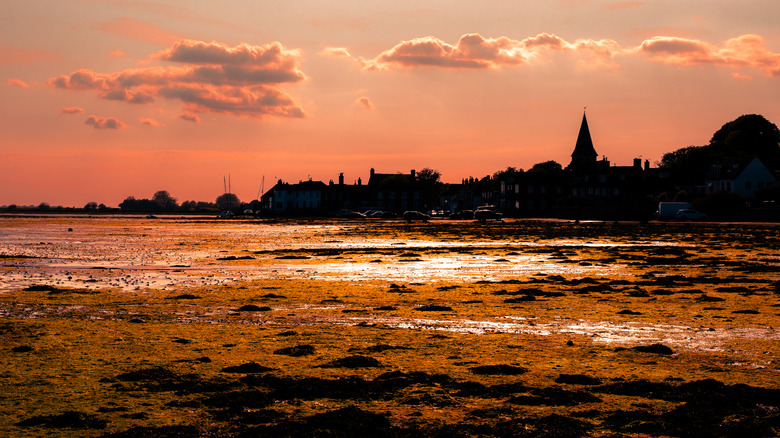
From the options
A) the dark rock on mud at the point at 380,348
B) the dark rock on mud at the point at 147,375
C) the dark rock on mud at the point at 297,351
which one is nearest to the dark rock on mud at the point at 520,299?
the dark rock on mud at the point at 380,348

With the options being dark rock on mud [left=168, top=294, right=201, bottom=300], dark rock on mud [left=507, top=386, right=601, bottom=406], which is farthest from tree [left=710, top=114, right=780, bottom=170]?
dark rock on mud [left=507, top=386, right=601, bottom=406]

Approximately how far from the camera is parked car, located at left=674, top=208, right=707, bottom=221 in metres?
98.2

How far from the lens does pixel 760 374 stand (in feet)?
36.8

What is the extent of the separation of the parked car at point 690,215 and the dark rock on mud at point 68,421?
98.6 metres

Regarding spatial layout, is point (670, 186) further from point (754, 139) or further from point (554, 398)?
point (554, 398)

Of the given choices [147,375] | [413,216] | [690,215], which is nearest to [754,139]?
[690,215]

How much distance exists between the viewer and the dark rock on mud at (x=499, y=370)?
11.4 meters

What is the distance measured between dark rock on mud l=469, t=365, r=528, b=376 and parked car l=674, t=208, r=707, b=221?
308ft

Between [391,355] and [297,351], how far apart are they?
1589mm

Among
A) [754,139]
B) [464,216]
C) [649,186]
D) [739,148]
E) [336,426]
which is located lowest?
[336,426]

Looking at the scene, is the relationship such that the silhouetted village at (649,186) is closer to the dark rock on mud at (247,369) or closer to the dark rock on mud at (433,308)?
the dark rock on mud at (433,308)

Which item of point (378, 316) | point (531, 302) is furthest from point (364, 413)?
point (531, 302)

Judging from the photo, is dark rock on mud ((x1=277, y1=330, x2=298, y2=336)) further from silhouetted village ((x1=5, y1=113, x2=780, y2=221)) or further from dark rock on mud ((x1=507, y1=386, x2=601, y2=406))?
silhouetted village ((x1=5, y1=113, x2=780, y2=221))

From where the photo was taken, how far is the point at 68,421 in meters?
8.91
